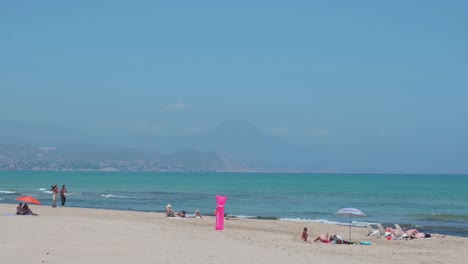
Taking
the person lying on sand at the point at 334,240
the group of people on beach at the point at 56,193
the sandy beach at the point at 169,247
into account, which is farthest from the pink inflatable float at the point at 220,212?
the group of people on beach at the point at 56,193

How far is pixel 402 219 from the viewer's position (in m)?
45.4

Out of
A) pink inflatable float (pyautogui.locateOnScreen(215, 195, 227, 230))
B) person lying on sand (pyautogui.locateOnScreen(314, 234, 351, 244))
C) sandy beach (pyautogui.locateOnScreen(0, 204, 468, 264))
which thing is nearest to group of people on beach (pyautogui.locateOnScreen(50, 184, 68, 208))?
sandy beach (pyautogui.locateOnScreen(0, 204, 468, 264))

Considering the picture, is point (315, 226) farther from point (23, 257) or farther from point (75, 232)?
point (23, 257)

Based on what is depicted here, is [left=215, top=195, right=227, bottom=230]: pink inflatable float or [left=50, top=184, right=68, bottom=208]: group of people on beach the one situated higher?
[left=50, top=184, right=68, bottom=208]: group of people on beach

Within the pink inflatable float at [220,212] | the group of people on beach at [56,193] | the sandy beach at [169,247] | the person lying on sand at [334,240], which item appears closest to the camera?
the sandy beach at [169,247]

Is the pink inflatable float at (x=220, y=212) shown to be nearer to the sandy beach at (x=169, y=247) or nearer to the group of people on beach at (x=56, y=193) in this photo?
the sandy beach at (x=169, y=247)

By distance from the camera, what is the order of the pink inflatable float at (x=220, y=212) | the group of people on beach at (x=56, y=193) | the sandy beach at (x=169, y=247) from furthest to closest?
the group of people on beach at (x=56, y=193), the pink inflatable float at (x=220, y=212), the sandy beach at (x=169, y=247)

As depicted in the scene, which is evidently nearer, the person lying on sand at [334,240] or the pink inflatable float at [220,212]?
the person lying on sand at [334,240]

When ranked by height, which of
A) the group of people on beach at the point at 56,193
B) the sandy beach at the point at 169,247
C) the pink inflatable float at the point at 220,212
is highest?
Answer: the group of people on beach at the point at 56,193

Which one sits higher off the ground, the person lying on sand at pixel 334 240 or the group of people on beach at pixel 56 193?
the group of people on beach at pixel 56 193

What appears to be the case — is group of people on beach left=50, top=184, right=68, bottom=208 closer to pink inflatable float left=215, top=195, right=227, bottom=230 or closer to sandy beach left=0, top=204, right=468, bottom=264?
sandy beach left=0, top=204, right=468, bottom=264

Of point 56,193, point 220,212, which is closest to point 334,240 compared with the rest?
point 220,212

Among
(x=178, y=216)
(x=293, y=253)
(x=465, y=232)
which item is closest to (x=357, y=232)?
(x=465, y=232)

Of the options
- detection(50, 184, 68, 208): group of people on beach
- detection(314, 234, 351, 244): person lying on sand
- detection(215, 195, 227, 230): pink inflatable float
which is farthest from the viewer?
detection(50, 184, 68, 208): group of people on beach
